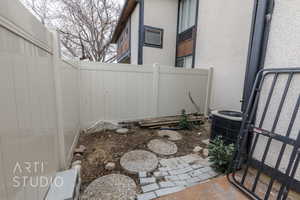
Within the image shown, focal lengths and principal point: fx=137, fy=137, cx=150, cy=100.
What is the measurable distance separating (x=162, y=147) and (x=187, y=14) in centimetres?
585

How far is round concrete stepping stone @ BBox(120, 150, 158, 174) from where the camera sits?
2.11 metres

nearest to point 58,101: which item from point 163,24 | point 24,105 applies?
point 24,105

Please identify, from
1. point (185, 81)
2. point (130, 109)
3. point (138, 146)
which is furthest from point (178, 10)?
point (138, 146)

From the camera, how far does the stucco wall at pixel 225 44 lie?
3730mm

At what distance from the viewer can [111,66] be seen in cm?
352

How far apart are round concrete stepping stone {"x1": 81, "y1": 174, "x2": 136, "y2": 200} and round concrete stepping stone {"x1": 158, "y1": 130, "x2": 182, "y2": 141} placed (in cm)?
162

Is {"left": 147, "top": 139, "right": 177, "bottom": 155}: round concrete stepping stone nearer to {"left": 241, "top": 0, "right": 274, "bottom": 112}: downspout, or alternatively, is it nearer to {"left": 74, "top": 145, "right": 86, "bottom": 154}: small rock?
{"left": 74, "top": 145, "right": 86, "bottom": 154}: small rock

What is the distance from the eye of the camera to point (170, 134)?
3.50 metres

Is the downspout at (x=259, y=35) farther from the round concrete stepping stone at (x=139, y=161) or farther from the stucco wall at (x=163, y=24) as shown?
the stucco wall at (x=163, y=24)

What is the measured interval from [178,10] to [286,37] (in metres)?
5.88

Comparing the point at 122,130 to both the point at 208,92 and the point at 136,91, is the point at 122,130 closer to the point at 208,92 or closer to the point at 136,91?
the point at 136,91

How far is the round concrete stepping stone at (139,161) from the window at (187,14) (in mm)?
5485

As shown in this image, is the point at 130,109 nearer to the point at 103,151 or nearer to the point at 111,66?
the point at 111,66

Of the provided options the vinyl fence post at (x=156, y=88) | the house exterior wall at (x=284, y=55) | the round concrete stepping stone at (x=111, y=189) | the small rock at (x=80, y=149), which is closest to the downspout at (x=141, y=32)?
the vinyl fence post at (x=156, y=88)
